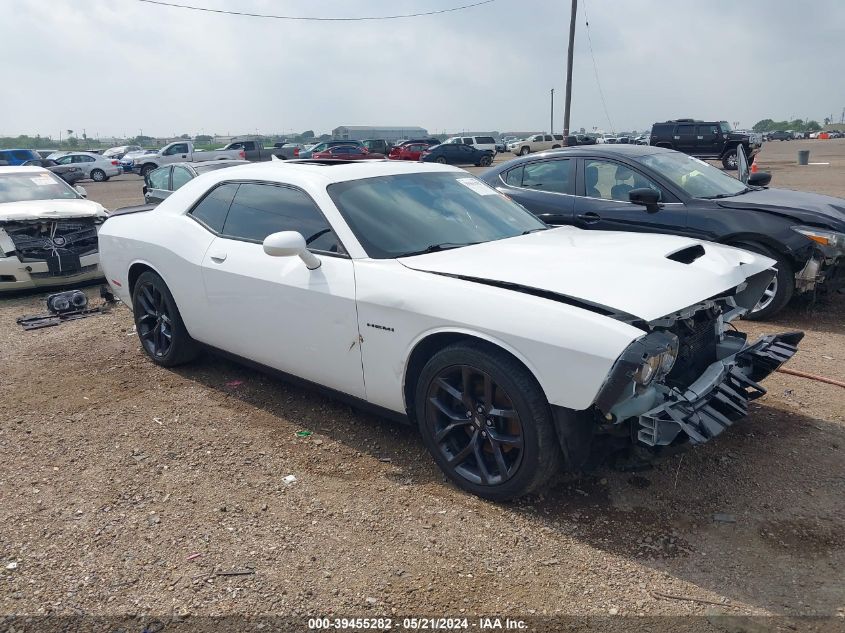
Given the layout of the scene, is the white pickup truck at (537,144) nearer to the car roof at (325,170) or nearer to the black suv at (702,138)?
the black suv at (702,138)

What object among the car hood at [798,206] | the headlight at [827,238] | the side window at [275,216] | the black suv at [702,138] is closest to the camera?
the side window at [275,216]

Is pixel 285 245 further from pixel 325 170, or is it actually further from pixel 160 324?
pixel 160 324

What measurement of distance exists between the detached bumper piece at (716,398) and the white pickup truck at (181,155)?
97.9 ft

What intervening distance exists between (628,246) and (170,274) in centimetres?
320

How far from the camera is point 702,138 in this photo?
28.5 m

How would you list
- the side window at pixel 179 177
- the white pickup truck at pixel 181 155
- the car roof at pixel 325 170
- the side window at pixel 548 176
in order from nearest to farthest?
1. the car roof at pixel 325 170
2. the side window at pixel 548 176
3. the side window at pixel 179 177
4. the white pickup truck at pixel 181 155

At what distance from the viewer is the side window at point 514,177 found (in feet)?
24.1

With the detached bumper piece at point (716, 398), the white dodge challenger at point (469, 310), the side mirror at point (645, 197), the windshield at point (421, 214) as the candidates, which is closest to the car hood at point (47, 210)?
the white dodge challenger at point (469, 310)

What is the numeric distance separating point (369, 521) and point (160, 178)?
1029 centimetres

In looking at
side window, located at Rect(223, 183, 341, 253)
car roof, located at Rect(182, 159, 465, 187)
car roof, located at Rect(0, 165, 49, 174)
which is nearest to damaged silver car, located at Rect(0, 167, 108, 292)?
car roof, located at Rect(0, 165, 49, 174)

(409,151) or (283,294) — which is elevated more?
(283,294)

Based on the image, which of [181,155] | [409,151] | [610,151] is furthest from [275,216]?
[409,151]

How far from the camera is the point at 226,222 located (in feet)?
14.9

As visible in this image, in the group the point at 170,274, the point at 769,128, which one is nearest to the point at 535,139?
the point at 170,274
